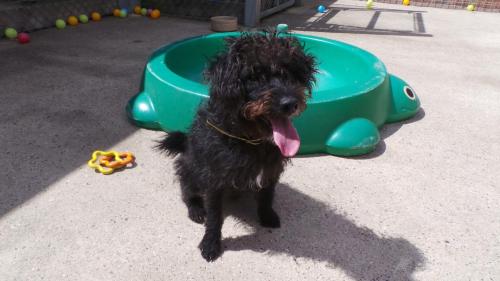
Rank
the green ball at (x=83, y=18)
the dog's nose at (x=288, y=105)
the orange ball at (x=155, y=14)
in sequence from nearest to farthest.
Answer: the dog's nose at (x=288, y=105)
the green ball at (x=83, y=18)
the orange ball at (x=155, y=14)

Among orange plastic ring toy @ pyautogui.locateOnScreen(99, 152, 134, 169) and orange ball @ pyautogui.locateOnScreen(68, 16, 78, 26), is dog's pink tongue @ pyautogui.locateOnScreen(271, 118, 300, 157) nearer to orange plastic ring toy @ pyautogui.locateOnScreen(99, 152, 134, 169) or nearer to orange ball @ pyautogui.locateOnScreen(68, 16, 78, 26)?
orange plastic ring toy @ pyautogui.locateOnScreen(99, 152, 134, 169)

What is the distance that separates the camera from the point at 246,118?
199cm

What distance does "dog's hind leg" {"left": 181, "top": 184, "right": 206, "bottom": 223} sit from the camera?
276cm

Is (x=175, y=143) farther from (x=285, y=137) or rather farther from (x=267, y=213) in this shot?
(x=285, y=137)

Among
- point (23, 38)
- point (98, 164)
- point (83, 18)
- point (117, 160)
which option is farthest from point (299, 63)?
point (83, 18)

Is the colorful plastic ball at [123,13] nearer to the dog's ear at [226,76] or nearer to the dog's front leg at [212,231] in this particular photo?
the dog's front leg at [212,231]

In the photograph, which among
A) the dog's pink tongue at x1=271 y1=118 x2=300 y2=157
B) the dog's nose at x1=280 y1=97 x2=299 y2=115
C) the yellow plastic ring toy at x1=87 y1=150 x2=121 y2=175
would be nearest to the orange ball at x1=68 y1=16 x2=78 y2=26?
the yellow plastic ring toy at x1=87 y1=150 x2=121 y2=175

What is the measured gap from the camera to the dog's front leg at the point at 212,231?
2436mm

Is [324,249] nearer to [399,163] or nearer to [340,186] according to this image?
[340,186]

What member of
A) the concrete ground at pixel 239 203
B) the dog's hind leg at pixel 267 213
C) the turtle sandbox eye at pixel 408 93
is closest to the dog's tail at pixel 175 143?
the concrete ground at pixel 239 203

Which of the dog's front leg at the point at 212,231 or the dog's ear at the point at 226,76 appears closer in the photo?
the dog's ear at the point at 226,76

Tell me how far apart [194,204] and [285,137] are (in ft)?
3.84

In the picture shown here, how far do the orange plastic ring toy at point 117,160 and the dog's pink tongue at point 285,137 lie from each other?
6.19 ft

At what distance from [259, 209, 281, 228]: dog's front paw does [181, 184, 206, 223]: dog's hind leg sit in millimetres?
440
